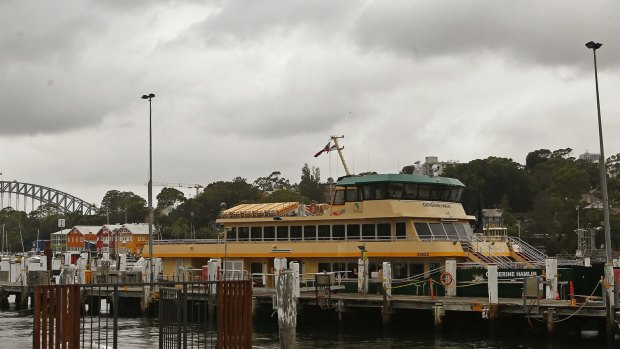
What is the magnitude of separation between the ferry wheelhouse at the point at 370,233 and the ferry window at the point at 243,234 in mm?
40

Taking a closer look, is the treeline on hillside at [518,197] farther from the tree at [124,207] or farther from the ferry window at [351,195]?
the ferry window at [351,195]

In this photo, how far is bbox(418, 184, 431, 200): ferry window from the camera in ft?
138

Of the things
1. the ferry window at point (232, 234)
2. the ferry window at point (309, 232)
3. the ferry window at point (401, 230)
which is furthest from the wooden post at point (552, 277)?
the ferry window at point (232, 234)

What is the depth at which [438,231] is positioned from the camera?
41.5 meters

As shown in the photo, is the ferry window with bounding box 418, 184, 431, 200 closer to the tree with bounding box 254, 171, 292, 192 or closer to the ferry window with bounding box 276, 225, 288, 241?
the ferry window with bounding box 276, 225, 288, 241

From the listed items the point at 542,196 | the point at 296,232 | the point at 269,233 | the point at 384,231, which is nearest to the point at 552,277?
the point at 384,231

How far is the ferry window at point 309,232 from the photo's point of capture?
43344 mm

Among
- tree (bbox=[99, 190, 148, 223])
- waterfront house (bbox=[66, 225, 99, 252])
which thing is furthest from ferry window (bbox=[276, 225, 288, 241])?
tree (bbox=[99, 190, 148, 223])

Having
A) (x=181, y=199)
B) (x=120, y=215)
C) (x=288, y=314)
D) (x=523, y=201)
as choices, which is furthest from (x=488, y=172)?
(x=288, y=314)

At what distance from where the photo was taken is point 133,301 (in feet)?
150

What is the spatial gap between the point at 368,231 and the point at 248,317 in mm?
24394

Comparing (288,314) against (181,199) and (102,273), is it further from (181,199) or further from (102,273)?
(181,199)

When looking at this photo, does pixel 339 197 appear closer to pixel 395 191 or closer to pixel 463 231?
pixel 395 191

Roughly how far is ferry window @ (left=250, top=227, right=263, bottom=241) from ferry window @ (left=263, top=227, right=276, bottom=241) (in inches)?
11.2
